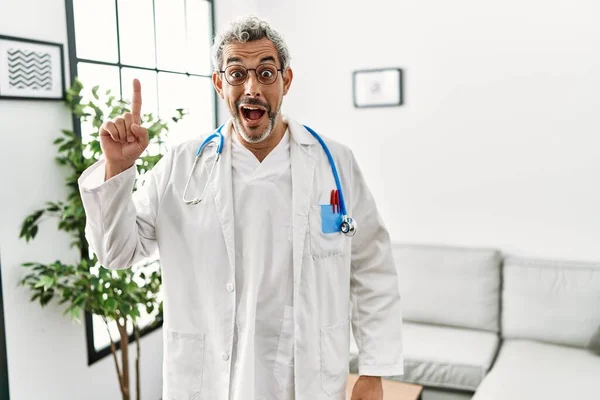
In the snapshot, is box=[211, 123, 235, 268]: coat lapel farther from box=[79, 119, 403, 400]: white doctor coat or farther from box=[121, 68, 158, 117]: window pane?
box=[121, 68, 158, 117]: window pane

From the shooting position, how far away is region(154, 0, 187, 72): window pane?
3.04 meters

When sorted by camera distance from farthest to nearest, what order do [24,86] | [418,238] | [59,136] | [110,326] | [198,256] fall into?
[418,238], [110,326], [59,136], [24,86], [198,256]

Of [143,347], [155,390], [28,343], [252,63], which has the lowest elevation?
[155,390]

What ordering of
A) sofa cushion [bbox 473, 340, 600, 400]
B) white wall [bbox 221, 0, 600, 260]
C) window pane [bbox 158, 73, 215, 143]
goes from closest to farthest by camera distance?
sofa cushion [bbox 473, 340, 600, 400] < white wall [bbox 221, 0, 600, 260] < window pane [bbox 158, 73, 215, 143]

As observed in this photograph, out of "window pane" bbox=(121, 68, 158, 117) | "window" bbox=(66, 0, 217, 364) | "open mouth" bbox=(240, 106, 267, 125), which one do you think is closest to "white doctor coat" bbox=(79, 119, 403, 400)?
"open mouth" bbox=(240, 106, 267, 125)

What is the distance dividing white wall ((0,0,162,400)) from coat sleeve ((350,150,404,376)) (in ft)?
4.37

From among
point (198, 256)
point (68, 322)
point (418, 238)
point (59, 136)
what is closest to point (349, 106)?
point (418, 238)

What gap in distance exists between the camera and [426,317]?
3.13 m

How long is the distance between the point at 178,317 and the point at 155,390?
1918mm

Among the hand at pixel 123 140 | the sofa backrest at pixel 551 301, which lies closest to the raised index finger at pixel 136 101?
the hand at pixel 123 140

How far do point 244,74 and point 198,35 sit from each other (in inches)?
86.0

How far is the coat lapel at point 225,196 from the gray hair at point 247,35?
25 cm

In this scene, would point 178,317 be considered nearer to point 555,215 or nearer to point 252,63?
point 252,63

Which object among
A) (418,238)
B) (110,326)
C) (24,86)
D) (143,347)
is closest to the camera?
(24,86)
